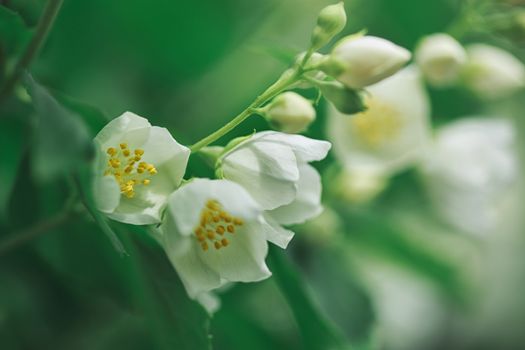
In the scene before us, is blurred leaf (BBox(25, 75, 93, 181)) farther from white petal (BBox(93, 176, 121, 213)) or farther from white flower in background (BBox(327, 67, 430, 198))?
white flower in background (BBox(327, 67, 430, 198))

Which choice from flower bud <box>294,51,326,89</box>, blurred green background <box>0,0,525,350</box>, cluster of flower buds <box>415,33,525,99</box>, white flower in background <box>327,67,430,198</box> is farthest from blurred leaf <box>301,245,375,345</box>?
flower bud <box>294,51,326,89</box>

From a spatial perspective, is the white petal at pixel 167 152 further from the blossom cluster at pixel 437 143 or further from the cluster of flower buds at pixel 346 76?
the blossom cluster at pixel 437 143

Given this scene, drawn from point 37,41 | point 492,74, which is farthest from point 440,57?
point 37,41

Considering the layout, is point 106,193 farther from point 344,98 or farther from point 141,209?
point 344,98

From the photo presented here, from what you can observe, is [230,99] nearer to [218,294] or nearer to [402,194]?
[218,294]

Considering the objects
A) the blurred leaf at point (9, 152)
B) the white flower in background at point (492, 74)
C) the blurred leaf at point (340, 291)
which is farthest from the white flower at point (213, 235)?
the white flower in background at point (492, 74)

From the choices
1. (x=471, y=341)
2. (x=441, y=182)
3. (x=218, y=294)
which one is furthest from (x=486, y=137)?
(x=471, y=341)
